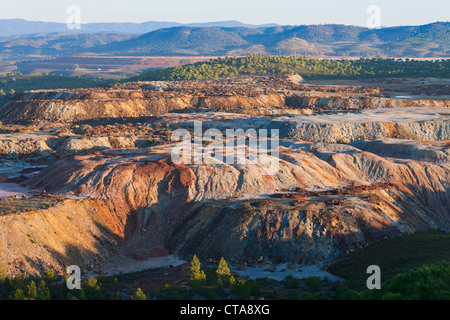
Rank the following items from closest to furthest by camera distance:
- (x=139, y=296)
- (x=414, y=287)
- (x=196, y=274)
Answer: (x=414, y=287) → (x=139, y=296) → (x=196, y=274)

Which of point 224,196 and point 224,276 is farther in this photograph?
point 224,196

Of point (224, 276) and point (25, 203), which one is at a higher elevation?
point (25, 203)

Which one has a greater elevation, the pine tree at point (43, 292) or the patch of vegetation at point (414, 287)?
the patch of vegetation at point (414, 287)

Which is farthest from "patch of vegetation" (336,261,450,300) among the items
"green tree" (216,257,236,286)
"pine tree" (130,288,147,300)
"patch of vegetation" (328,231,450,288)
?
"pine tree" (130,288,147,300)

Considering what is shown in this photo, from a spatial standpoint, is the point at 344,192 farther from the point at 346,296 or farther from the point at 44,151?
the point at 44,151

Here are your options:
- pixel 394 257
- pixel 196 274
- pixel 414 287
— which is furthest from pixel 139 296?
pixel 394 257

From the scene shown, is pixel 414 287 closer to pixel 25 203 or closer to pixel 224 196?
pixel 224 196

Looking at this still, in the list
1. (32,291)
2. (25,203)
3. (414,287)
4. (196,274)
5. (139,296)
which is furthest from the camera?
(25,203)

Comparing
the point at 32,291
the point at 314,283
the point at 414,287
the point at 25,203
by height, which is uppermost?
the point at 25,203

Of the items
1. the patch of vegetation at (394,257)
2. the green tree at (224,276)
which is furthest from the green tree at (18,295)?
the patch of vegetation at (394,257)

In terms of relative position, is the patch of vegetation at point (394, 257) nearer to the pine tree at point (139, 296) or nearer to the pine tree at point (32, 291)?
the pine tree at point (139, 296)
